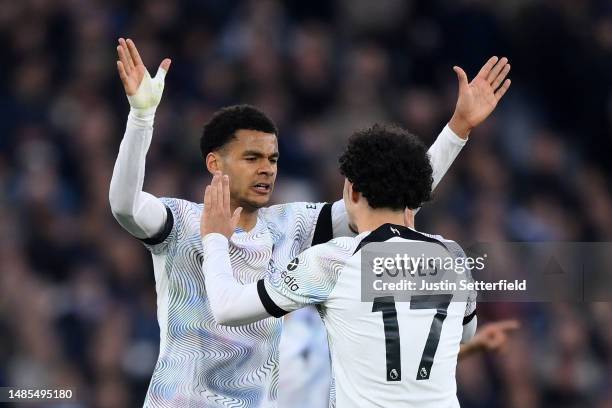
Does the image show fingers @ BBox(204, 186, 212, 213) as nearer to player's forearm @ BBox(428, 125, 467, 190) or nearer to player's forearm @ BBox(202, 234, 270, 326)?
player's forearm @ BBox(202, 234, 270, 326)

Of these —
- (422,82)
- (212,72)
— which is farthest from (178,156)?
(422,82)

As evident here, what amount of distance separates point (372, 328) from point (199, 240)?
103 cm

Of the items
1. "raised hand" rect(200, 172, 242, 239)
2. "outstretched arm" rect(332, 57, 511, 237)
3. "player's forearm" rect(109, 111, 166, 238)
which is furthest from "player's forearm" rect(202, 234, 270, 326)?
"outstretched arm" rect(332, 57, 511, 237)

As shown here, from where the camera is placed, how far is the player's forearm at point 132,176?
429cm

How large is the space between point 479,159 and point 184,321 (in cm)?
607

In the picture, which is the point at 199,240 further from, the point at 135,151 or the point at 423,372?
the point at 423,372

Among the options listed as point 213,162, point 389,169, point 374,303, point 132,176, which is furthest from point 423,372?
point 213,162

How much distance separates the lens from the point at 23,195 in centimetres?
972

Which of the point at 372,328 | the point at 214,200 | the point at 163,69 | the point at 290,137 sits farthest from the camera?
the point at 290,137

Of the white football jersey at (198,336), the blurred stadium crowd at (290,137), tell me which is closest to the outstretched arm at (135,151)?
the white football jersey at (198,336)

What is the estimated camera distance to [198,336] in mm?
4543

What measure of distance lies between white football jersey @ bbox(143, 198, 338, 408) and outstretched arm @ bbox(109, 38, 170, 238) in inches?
5.8

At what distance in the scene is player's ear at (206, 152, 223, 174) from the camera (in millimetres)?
4793

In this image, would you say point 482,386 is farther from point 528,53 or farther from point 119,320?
point 528,53
